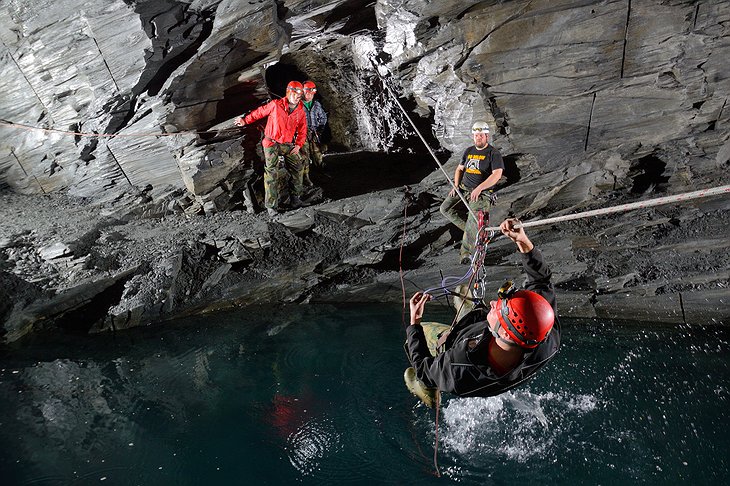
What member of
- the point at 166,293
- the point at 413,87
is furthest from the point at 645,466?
the point at 166,293

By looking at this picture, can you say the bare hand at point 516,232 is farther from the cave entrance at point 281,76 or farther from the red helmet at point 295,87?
the cave entrance at point 281,76

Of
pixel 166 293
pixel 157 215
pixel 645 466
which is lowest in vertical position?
pixel 645 466

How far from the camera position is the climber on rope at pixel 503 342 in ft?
11.0

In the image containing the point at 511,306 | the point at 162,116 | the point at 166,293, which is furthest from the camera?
the point at 162,116

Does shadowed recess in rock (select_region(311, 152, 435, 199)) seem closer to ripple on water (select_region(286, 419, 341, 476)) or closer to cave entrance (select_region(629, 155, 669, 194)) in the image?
cave entrance (select_region(629, 155, 669, 194))

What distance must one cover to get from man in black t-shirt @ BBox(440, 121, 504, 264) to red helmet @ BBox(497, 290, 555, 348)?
375 cm

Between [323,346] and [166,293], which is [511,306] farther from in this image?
[166,293]

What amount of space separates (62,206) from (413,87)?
7.75 m

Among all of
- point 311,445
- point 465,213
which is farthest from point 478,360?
point 465,213

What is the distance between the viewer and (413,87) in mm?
8750

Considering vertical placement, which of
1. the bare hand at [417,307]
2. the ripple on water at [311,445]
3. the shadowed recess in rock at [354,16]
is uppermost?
the shadowed recess in rock at [354,16]

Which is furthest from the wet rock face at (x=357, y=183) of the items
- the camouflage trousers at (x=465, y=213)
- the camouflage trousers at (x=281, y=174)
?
the camouflage trousers at (x=465, y=213)

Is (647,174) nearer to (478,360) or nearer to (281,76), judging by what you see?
(478,360)

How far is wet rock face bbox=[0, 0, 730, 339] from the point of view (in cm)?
764
